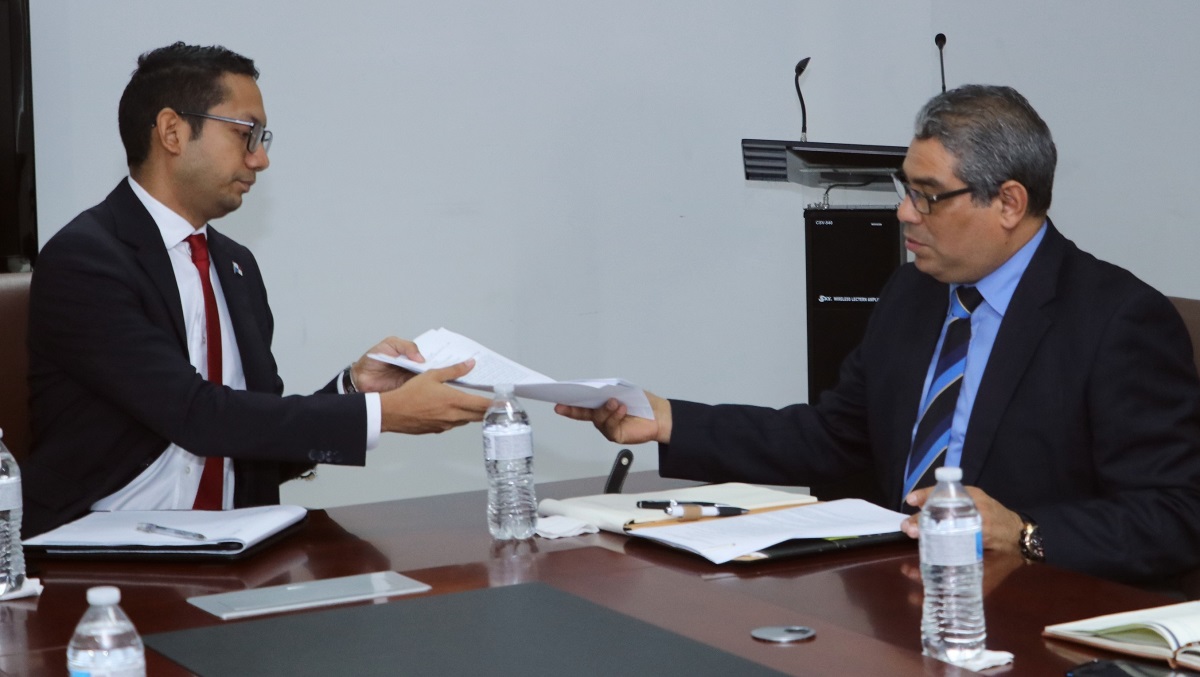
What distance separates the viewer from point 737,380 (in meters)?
4.84

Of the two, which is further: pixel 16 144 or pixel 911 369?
pixel 16 144

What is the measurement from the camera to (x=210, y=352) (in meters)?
2.70

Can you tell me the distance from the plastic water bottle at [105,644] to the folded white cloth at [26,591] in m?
0.56

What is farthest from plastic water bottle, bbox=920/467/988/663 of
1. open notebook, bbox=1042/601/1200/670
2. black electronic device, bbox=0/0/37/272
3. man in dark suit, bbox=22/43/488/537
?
black electronic device, bbox=0/0/37/272

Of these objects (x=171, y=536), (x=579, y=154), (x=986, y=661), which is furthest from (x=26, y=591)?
(x=579, y=154)

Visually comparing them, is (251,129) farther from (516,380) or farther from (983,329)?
(983,329)

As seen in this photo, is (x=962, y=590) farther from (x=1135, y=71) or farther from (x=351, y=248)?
(x=1135, y=71)

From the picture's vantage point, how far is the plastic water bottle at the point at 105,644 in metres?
1.17

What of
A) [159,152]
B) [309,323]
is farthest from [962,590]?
[309,323]

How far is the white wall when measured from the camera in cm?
396

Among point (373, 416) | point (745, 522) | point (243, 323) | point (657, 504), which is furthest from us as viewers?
point (243, 323)

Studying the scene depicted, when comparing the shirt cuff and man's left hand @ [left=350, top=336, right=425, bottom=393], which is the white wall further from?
the shirt cuff

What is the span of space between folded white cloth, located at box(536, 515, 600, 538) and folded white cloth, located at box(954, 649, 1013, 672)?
31.8 inches

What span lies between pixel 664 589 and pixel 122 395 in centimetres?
123
